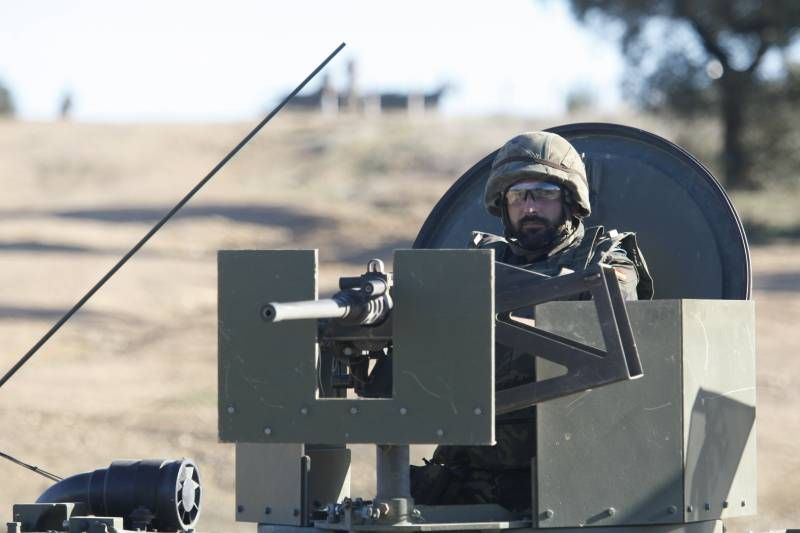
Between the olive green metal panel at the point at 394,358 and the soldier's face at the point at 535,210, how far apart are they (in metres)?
1.75

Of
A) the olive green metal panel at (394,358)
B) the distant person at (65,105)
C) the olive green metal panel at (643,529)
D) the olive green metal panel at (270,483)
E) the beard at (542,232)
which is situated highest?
the distant person at (65,105)

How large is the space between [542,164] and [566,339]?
136 centimetres

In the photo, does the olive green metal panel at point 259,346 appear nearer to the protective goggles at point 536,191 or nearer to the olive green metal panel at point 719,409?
the olive green metal panel at point 719,409

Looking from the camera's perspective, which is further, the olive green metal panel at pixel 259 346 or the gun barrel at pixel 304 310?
the olive green metal panel at pixel 259 346

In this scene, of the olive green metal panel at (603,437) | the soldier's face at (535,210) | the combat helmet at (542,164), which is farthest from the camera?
the soldier's face at (535,210)

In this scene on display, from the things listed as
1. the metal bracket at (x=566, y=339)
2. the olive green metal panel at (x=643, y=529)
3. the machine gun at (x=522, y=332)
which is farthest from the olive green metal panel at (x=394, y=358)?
the olive green metal panel at (x=643, y=529)

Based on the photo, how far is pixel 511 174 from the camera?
675cm

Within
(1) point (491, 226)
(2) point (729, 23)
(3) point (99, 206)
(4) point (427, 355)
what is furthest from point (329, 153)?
(4) point (427, 355)

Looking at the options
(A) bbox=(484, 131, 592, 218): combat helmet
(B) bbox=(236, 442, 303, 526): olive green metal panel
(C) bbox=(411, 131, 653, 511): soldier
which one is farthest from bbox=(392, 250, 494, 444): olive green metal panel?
(A) bbox=(484, 131, 592, 218): combat helmet

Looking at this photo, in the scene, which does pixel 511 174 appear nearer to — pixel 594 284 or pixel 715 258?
pixel 715 258

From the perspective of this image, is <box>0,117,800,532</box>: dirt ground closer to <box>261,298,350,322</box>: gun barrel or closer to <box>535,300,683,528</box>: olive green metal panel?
<box>535,300,683,528</box>: olive green metal panel

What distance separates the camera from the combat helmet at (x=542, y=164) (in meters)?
6.70

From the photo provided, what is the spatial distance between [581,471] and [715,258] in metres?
1.90

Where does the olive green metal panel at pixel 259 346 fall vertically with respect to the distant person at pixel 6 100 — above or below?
below
